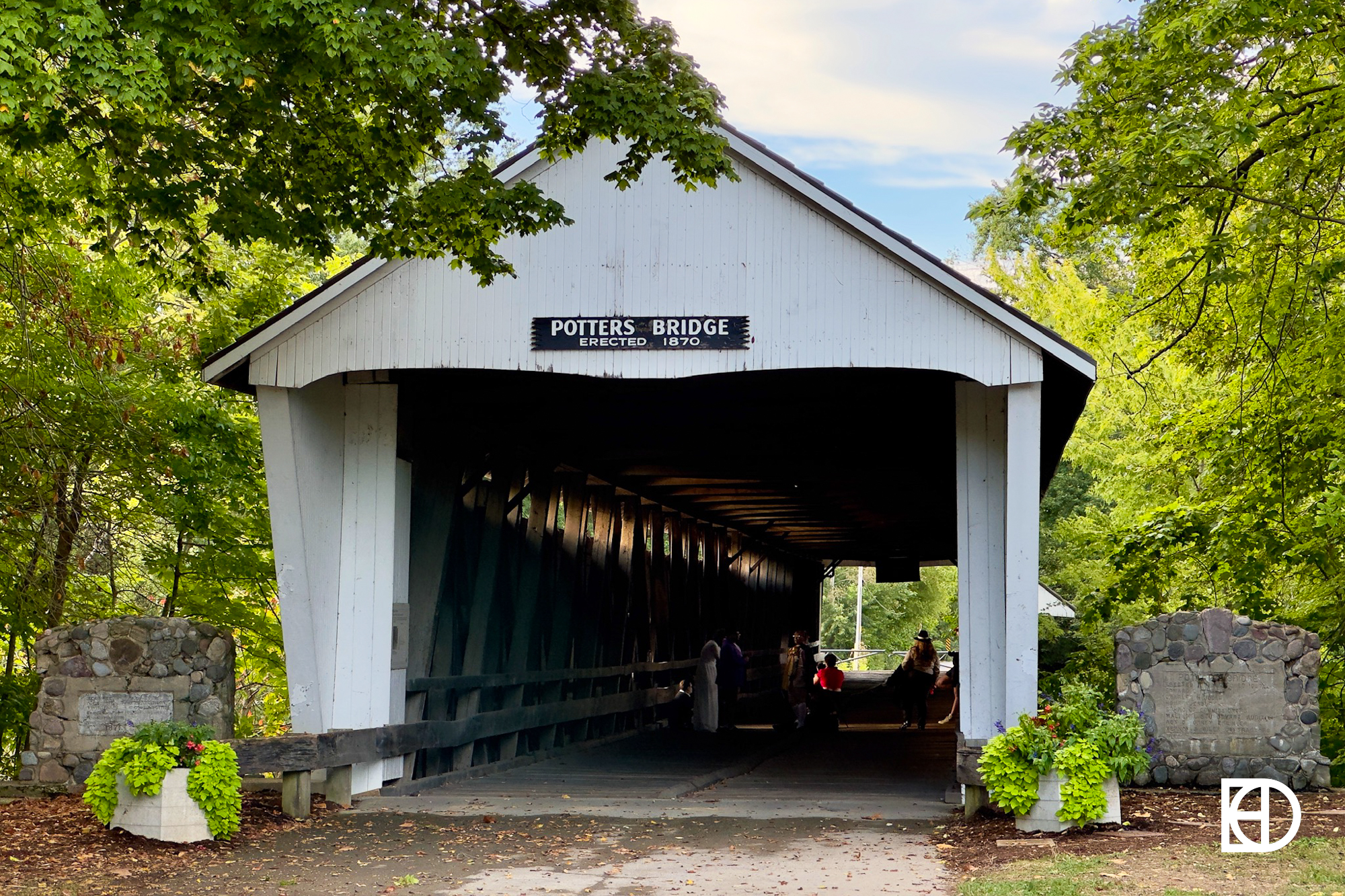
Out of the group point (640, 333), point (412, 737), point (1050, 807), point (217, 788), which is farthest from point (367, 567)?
point (1050, 807)

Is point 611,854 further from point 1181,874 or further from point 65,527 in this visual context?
point 65,527

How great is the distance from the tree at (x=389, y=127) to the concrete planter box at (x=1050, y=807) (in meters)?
4.14

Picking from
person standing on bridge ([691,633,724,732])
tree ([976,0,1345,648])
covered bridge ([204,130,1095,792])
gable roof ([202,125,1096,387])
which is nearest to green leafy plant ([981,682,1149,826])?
covered bridge ([204,130,1095,792])

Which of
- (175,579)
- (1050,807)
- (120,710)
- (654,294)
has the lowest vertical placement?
(1050,807)

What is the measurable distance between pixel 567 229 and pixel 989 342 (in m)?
2.87

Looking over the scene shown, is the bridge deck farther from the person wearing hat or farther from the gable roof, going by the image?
the gable roof

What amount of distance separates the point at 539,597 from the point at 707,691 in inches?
167

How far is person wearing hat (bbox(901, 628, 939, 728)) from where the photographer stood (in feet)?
57.5

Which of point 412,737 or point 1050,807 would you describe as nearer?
point 1050,807

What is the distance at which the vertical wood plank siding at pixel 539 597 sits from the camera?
10578 millimetres

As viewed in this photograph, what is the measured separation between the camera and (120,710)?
9148mm

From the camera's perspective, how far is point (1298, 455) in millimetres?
12211

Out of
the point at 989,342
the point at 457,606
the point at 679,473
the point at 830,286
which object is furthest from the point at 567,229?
the point at 679,473

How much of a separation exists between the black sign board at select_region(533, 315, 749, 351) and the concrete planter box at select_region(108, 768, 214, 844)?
11.4 ft
